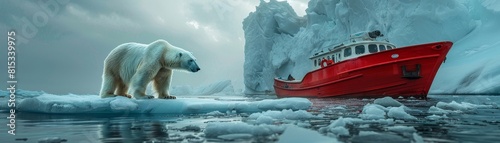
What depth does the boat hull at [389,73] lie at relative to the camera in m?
11.8

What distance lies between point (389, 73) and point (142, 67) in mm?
9437

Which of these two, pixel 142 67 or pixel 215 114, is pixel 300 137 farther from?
pixel 142 67

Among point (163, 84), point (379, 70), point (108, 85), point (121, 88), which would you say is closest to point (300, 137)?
point (163, 84)

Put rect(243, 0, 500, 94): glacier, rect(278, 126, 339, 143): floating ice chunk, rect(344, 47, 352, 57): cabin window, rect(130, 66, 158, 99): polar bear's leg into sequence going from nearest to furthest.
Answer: rect(278, 126, 339, 143): floating ice chunk → rect(130, 66, 158, 99): polar bear's leg → rect(344, 47, 352, 57): cabin window → rect(243, 0, 500, 94): glacier

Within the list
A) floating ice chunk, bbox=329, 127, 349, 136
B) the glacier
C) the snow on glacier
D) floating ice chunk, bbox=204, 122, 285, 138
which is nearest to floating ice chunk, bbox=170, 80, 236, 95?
the glacier

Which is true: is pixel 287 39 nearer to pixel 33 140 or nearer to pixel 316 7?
pixel 316 7

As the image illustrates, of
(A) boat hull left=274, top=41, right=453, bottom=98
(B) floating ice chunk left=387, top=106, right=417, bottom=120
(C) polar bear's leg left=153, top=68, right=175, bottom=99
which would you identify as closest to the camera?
(B) floating ice chunk left=387, top=106, right=417, bottom=120

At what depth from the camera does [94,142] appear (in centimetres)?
245

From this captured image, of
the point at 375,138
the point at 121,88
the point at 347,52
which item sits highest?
the point at 347,52

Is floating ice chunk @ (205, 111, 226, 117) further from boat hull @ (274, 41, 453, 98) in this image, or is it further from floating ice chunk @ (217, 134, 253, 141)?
boat hull @ (274, 41, 453, 98)

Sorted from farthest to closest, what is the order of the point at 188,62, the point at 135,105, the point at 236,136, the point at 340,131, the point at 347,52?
the point at 347,52
the point at 188,62
the point at 135,105
the point at 340,131
the point at 236,136

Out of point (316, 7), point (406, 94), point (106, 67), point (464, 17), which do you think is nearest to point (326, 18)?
point (316, 7)

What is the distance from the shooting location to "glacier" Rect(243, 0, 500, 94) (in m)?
18.6

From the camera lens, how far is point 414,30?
21.4 m
